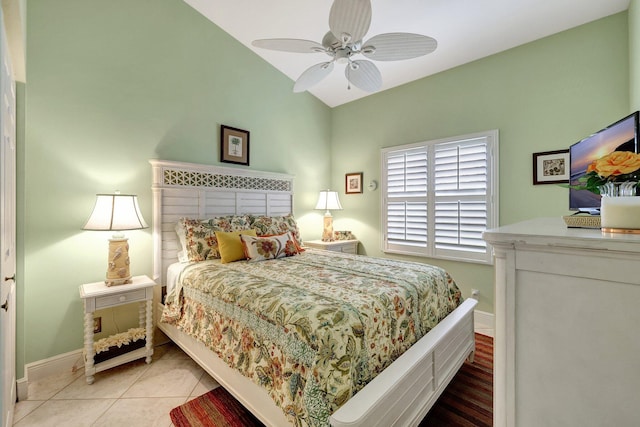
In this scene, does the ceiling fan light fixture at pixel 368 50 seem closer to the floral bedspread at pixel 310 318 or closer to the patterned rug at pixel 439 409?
the floral bedspread at pixel 310 318

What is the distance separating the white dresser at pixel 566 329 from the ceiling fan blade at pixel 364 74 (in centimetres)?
179

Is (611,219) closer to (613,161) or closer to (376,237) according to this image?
(613,161)

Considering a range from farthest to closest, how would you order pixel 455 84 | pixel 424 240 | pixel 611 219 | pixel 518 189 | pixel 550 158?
1. pixel 424 240
2. pixel 455 84
3. pixel 518 189
4. pixel 550 158
5. pixel 611 219

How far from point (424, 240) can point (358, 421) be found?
269cm

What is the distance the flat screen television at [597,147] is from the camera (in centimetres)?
102

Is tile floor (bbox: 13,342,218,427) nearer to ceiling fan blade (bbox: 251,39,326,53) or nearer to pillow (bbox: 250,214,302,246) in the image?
pillow (bbox: 250,214,302,246)

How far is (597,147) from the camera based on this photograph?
121 cm

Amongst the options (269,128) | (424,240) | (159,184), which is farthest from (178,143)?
(424,240)

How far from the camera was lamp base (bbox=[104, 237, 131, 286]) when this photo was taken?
2281 mm

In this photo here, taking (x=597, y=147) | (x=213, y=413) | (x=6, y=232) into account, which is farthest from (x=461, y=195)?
(x=6, y=232)

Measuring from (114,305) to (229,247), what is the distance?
943 mm

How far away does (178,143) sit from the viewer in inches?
115

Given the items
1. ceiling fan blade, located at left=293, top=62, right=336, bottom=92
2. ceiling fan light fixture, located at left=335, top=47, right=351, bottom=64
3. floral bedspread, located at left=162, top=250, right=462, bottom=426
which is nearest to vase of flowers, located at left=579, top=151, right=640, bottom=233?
floral bedspread, located at left=162, top=250, right=462, bottom=426

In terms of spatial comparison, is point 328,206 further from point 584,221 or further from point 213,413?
point 584,221
